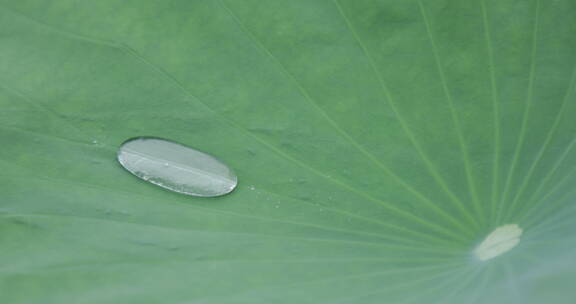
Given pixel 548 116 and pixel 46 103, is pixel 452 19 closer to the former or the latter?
pixel 548 116

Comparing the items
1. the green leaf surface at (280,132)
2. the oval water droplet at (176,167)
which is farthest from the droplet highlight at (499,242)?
the oval water droplet at (176,167)

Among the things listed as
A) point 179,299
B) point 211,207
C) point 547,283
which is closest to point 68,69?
point 211,207

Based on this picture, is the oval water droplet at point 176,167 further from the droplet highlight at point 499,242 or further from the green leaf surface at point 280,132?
the droplet highlight at point 499,242

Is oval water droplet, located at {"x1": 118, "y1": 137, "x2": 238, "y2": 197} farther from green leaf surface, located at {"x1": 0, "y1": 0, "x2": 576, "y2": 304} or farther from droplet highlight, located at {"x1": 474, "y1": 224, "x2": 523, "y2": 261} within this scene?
droplet highlight, located at {"x1": 474, "y1": 224, "x2": 523, "y2": 261}

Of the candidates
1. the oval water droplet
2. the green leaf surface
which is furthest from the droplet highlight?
the oval water droplet

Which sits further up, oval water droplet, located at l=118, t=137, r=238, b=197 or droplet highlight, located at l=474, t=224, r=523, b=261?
oval water droplet, located at l=118, t=137, r=238, b=197
